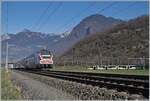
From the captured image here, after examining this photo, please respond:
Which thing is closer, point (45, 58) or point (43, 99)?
point (43, 99)

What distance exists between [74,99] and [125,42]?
497ft

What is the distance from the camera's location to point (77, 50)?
198000mm

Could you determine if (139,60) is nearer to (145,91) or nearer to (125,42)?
(145,91)

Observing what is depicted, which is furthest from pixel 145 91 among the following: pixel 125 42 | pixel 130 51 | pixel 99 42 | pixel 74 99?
pixel 99 42

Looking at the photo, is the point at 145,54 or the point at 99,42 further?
the point at 99,42

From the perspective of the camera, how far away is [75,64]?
9794 centimetres

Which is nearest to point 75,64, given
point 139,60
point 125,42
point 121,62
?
point 121,62

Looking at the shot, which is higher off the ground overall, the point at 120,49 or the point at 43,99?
the point at 120,49

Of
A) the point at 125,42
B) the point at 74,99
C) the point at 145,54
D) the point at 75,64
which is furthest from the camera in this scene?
the point at 125,42

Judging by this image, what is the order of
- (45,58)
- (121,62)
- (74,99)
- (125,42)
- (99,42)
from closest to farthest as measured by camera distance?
(74,99) < (45,58) < (121,62) < (125,42) < (99,42)

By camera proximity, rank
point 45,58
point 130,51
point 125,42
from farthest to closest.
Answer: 1. point 125,42
2. point 130,51
3. point 45,58

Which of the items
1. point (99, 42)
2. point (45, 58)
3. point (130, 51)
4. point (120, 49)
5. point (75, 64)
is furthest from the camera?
point (99, 42)

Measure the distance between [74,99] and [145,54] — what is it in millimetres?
116957

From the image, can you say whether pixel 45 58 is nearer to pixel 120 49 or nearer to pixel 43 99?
pixel 43 99
